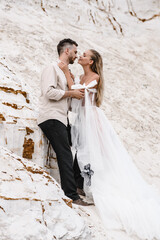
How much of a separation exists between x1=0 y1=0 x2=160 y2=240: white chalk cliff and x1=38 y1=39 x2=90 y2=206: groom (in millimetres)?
192

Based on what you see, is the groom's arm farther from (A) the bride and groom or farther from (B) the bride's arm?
(B) the bride's arm

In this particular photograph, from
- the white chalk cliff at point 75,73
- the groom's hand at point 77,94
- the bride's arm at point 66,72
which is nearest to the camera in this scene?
the white chalk cliff at point 75,73

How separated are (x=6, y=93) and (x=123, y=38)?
21.3 feet

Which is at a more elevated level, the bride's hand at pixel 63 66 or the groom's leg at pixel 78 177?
the bride's hand at pixel 63 66

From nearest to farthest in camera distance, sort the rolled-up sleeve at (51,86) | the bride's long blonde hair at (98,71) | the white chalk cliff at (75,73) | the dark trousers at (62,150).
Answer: the white chalk cliff at (75,73) < the dark trousers at (62,150) < the rolled-up sleeve at (51,86) < the bride's long blonde hair at (98,71)

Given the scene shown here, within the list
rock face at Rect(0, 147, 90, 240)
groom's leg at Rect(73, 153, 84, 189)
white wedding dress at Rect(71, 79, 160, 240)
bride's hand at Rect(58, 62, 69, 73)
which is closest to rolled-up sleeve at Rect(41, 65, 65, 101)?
bride's hand at Rect(58, 62, 69, 73)

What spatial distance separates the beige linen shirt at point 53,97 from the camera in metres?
3.32

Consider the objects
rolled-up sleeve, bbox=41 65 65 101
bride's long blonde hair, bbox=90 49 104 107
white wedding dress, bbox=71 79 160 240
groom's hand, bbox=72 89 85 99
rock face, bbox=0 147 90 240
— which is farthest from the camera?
bride's long blonde hair, bbox=90 49 104 107

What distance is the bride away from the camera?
289 cm

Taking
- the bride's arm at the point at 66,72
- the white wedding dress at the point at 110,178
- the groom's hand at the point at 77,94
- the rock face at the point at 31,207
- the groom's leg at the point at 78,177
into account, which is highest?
the bride's arm at the point at 66,72

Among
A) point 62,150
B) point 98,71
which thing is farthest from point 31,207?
point 98,71

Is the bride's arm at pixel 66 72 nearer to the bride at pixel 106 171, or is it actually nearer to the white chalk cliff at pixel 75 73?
the bride at pixel 106 171

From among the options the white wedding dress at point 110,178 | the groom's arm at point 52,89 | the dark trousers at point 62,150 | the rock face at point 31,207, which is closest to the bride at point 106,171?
the white wedding dress at point 110,178

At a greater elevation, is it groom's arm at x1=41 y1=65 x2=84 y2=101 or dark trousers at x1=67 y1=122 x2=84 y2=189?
groom's arm at x1=41 y1=65 x2=84 y2=101
